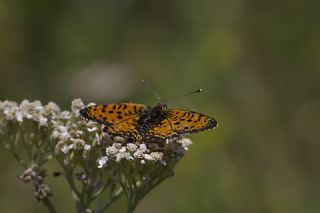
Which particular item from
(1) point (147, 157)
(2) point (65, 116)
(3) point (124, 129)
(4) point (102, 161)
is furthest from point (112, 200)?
(2) point (65, 116)

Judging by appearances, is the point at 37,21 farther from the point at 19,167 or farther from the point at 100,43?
the point at 19,167

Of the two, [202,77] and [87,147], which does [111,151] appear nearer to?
[87,147]

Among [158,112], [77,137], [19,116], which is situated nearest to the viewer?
[77,137]

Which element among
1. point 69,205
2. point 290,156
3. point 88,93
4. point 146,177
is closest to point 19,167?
point 69,205

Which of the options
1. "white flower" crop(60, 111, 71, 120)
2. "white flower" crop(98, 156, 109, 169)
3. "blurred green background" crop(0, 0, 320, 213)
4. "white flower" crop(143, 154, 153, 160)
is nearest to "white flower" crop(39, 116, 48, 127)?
"white flower" crop(60, 111, 71, 120)

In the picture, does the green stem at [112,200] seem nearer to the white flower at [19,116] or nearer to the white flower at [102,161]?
the white flower at [102,161]

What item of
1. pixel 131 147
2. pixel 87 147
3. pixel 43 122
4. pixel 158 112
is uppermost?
pixel 43 122

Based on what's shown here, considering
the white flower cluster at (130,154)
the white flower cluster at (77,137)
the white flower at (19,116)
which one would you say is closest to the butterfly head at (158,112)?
the white flower cluster at (77,137)
